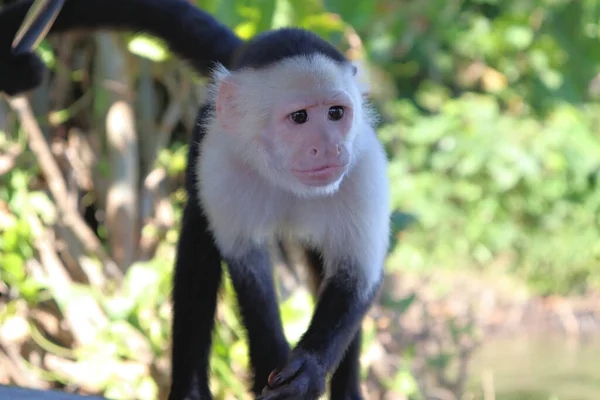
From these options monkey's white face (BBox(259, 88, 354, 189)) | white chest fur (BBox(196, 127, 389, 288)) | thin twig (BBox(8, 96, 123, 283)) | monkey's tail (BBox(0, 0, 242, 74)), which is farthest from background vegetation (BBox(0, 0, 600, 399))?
monkey's white face (BBox(259, 88, 354, 189))

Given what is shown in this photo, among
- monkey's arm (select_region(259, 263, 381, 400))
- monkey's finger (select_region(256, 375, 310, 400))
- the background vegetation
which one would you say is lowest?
the background vegetation

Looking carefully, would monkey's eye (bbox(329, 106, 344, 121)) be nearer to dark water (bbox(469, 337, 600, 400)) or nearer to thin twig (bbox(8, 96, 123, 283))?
thin twig (bbox(8, 96, 123, 283))

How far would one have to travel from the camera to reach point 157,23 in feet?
7.47

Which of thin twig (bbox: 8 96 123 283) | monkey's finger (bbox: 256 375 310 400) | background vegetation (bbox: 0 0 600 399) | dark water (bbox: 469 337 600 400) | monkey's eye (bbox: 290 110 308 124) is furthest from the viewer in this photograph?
dark water (bbox: 469 337 600 400)

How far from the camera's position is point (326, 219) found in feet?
6.14

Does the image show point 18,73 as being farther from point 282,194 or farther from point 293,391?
point 293,391

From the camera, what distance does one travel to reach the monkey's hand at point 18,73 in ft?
7.03

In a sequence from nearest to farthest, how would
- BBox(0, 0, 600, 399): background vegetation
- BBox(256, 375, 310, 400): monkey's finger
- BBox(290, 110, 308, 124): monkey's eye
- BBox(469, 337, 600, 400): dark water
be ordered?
BBox(256, 375, 310, 400): monkey's finger
BBox(290, 110, 308, 124): monkey's eye
BBox(0, 0, 600, 399): background vegetation
BBox(469, 337, 600, 400): dark water

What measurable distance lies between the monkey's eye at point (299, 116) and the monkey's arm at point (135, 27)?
473 mm

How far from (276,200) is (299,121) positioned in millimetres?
239

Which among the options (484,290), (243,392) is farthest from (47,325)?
(484,290)

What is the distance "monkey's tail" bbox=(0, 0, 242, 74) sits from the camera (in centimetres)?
221

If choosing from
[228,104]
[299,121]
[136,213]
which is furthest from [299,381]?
[136,213]

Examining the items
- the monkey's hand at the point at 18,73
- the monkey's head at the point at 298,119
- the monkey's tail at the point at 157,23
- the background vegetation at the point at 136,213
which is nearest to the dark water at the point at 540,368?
the background vegetation at the point at 136,213
